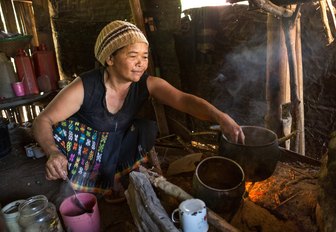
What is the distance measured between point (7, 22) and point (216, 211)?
6.61 m

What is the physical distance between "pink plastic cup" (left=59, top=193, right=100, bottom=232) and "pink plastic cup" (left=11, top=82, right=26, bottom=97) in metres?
3.37

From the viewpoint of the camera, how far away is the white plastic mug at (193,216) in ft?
5.71

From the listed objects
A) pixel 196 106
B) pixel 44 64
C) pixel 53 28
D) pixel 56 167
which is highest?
pixel 53 28

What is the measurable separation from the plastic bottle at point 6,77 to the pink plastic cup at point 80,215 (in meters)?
3.46

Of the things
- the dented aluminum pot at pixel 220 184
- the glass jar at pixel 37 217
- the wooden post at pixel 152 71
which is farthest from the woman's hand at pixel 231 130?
the wooden post at pixel 152 71

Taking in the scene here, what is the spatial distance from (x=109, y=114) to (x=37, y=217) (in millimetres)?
1215

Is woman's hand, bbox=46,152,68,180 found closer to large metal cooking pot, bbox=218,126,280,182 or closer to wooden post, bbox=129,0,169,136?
large metal cooking pot, bbox=218,126,280,182

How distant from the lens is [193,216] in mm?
1732

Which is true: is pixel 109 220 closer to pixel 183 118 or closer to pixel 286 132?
pixel 286 132

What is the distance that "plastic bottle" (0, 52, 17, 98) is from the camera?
4824 mm

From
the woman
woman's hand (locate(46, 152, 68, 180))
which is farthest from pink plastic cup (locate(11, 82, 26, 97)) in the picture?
woman's hand (locate(46, 152, 68, 180))

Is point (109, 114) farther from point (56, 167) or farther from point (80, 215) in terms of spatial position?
point (80, 215)

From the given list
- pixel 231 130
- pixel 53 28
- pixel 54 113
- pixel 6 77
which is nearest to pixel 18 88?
pixel 6 77

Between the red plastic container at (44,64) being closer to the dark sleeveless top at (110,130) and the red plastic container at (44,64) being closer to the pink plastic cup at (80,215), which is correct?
the dark sleeveless top at (110,130)
